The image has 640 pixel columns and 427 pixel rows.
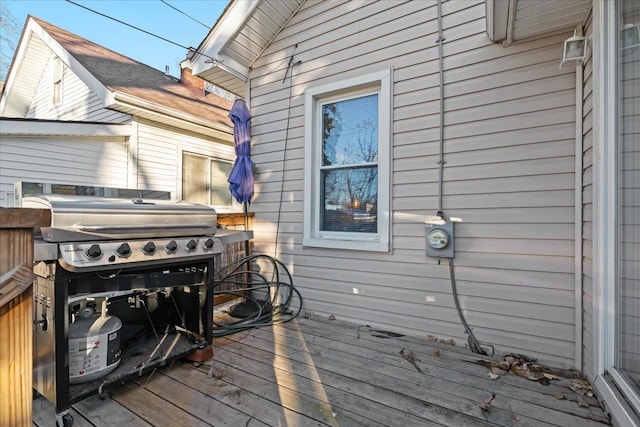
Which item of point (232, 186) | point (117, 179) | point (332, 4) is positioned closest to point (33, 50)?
point (117, 179)

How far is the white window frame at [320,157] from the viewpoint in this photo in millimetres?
2961

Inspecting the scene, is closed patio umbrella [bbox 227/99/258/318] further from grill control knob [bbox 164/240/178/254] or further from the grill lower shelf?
grill control knob [bbox 164/240/178/254]

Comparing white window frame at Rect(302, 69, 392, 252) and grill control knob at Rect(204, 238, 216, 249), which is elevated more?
white window frame at Rect(302, 69, 392, 252)

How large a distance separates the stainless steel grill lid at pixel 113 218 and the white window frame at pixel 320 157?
4.61 ft

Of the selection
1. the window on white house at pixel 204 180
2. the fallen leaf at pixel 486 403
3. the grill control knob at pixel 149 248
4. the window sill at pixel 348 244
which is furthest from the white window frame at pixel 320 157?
the window on white house at pixel 204 180

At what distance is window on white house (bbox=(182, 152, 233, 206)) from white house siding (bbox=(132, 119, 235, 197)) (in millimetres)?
164

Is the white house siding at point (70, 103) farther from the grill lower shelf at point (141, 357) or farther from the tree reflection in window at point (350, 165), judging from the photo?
the grill lower shelf at point (141, 357)

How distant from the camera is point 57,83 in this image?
7.29m

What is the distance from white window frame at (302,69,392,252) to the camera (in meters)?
2.96

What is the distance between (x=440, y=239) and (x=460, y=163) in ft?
2.12

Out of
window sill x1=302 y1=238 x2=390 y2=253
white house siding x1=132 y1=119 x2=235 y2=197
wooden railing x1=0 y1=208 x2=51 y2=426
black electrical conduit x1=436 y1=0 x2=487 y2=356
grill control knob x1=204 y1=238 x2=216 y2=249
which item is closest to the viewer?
wooden railing x1=0 y1=208 x2=51 y2=426

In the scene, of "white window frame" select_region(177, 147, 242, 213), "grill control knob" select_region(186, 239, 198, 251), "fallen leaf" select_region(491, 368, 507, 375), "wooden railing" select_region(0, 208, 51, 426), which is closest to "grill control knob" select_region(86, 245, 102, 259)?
"grill control knob" select_region(186, 239, 198, 251)

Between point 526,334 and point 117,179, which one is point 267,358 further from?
point 117,179

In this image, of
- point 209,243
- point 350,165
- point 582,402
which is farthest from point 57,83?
point 582,402
